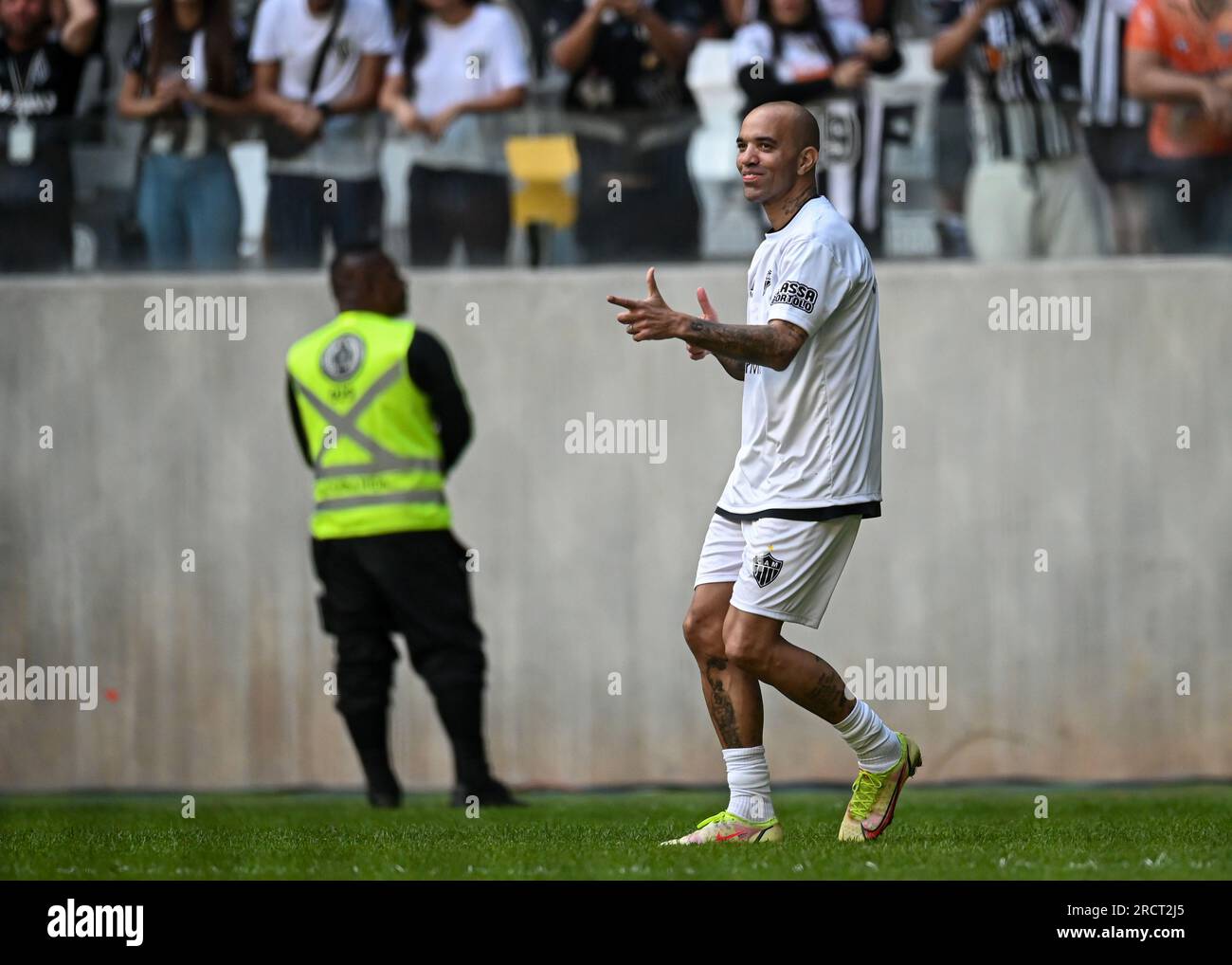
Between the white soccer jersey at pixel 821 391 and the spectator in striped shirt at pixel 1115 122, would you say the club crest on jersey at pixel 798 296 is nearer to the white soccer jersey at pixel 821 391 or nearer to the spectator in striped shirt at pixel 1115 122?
the white soccer jersey at pixel 821 391

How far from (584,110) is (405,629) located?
3.53 m

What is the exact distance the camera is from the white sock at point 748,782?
232 inches

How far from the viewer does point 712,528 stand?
603cm

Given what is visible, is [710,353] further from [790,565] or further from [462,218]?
[462,218]

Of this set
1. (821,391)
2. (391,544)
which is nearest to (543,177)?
(391,544)

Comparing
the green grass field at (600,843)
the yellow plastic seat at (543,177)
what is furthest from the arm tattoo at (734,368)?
the yellow plastic seat at (543,177)

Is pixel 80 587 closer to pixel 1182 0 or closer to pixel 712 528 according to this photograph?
pixel 712 528

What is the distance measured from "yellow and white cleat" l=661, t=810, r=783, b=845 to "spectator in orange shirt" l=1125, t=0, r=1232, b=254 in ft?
18.7

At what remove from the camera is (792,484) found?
5.74 m

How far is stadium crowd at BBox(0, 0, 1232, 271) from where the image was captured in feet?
34.6
